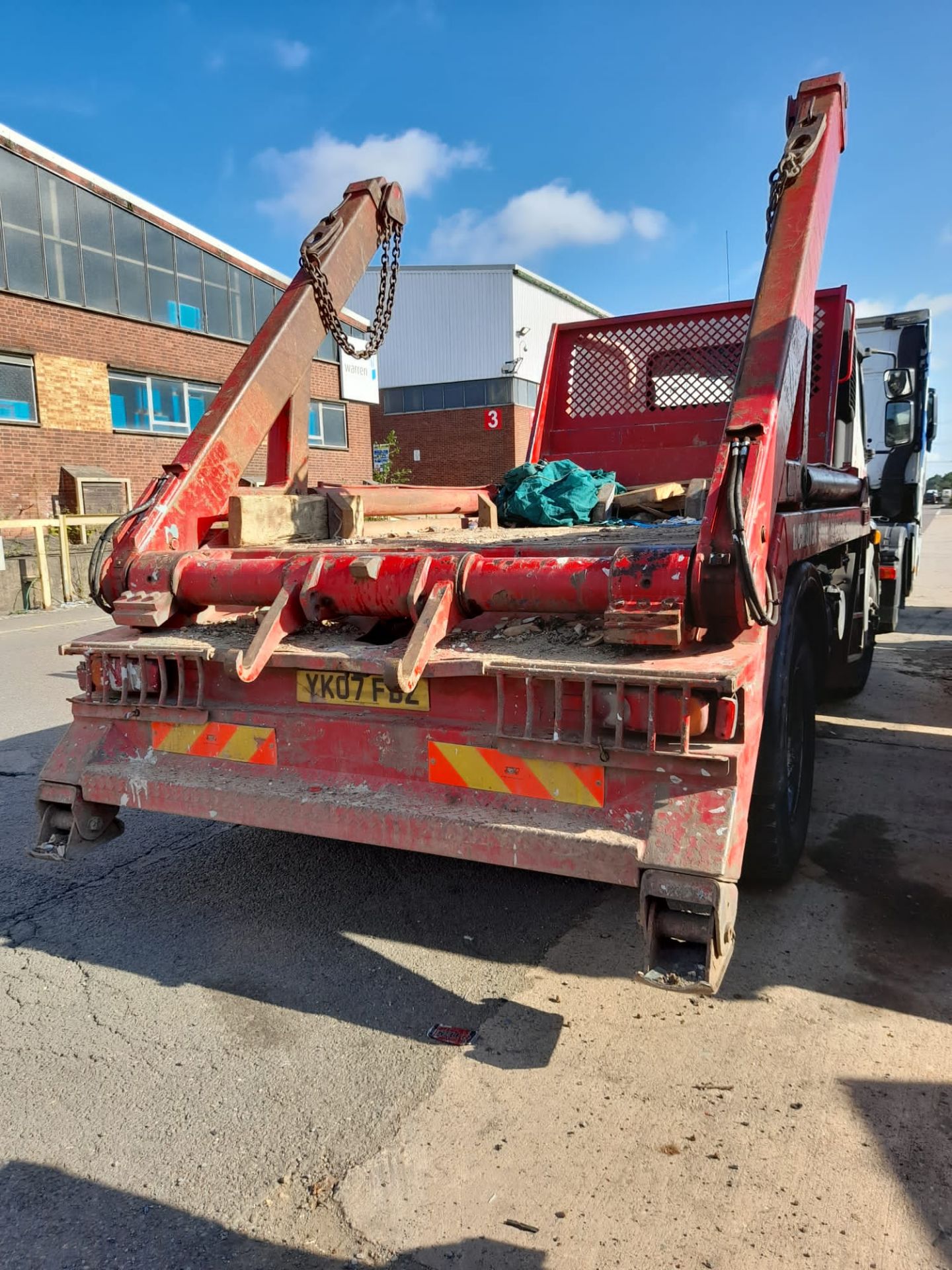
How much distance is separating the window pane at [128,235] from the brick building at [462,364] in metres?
13.3

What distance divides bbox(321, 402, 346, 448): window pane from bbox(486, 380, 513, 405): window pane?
917 cm

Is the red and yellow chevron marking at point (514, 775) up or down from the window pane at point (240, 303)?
down

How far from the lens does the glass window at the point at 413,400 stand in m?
34.7

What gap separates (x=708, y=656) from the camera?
8.39 feet

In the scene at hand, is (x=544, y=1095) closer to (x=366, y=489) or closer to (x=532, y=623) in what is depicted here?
(x=532, y=623)

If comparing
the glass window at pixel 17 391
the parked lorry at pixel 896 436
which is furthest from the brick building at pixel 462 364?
the parked lorry at pixel 896 436

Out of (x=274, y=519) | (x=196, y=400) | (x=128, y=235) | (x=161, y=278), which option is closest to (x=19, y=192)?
(x=128, y=235)

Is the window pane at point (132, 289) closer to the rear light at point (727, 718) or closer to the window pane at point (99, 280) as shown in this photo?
the window pane at point (99, 280)

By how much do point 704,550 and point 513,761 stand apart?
2.77 feet

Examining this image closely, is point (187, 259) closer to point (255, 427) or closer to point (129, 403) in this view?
point (129, 403)

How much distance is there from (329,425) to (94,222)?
26.6 ft

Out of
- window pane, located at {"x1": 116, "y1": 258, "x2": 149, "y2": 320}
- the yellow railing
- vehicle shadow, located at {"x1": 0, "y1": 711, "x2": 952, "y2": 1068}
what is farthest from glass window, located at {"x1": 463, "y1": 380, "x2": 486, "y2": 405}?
vehicle shadow, located at {"x1": 0, "y1": 711, "x2": 952, "y2": 1068}

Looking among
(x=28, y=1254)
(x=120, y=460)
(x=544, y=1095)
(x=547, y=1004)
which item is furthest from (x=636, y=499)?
(x=120, y=460)

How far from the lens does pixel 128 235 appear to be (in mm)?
19156
